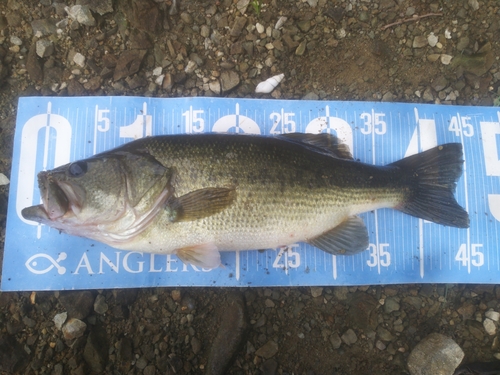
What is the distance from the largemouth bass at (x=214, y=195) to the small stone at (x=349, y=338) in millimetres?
765

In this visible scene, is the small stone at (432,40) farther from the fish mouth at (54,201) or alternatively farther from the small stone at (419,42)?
the fish mouth at (54,201)

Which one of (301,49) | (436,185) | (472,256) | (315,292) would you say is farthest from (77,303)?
(472,256)

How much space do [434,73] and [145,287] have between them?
342cm

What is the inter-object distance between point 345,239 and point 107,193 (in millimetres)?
1884

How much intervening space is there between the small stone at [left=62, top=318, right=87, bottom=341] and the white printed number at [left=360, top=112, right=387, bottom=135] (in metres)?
3.06

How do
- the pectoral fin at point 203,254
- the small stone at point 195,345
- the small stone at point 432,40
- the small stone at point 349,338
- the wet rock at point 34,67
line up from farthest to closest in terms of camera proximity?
the small stone at point 432,40 → the wet rock at point 34,67 → the small stone at point 349,338 → the small stone at point 195,345 → the pectoral fin at point 203,254

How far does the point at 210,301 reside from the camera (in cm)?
309

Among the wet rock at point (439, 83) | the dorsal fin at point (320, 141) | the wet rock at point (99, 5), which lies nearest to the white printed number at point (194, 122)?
the dorsal fin at point (320, 141)

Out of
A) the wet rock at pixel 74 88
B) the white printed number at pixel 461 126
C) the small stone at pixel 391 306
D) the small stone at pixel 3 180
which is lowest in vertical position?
the small stone at pixel 391 306

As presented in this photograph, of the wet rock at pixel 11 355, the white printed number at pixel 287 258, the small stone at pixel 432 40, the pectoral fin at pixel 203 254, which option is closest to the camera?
the pectoral fin at pixel 203 254

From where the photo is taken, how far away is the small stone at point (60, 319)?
117 inches

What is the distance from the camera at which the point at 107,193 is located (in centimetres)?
247

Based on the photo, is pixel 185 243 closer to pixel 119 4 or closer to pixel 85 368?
pixel 85 368

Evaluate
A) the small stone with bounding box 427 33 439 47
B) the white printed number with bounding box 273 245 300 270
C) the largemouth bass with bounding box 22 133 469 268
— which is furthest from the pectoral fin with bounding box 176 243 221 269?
the small stone with bounding box 427 33 439 47
